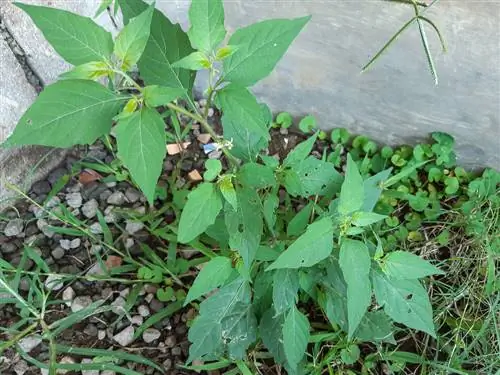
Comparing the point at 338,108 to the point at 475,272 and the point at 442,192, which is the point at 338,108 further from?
the point at 475,272

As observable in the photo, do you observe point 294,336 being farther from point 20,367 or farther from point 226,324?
point 20,367

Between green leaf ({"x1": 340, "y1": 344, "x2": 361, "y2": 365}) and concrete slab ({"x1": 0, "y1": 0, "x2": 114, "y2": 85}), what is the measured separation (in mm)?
1364

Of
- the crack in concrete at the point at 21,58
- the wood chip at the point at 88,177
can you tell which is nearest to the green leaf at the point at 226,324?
the wood chip at the point at 88,177

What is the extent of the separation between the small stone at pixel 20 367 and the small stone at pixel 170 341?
0.44 meters

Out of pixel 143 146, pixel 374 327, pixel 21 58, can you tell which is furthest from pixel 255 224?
pixel 21 58

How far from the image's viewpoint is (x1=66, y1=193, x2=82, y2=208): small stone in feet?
6.69

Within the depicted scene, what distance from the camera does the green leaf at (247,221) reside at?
1251 millimetres

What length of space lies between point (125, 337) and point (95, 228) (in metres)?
0.41

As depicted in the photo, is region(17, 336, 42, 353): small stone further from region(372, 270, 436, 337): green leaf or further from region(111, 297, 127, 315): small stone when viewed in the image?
region(372, 270, 436, 337): green leaf

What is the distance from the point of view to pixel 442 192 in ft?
6.91

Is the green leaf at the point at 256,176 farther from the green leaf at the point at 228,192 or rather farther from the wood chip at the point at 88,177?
the wood chip at the point at 88,177

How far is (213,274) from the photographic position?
140 cm

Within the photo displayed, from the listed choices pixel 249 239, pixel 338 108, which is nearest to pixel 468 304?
pixel 338 108

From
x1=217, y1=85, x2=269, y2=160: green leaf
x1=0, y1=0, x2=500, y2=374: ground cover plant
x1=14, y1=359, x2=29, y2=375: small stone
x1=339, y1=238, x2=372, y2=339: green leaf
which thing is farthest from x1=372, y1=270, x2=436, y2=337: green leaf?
x1=14, y1=359, x2=29, y2=375: small stone
